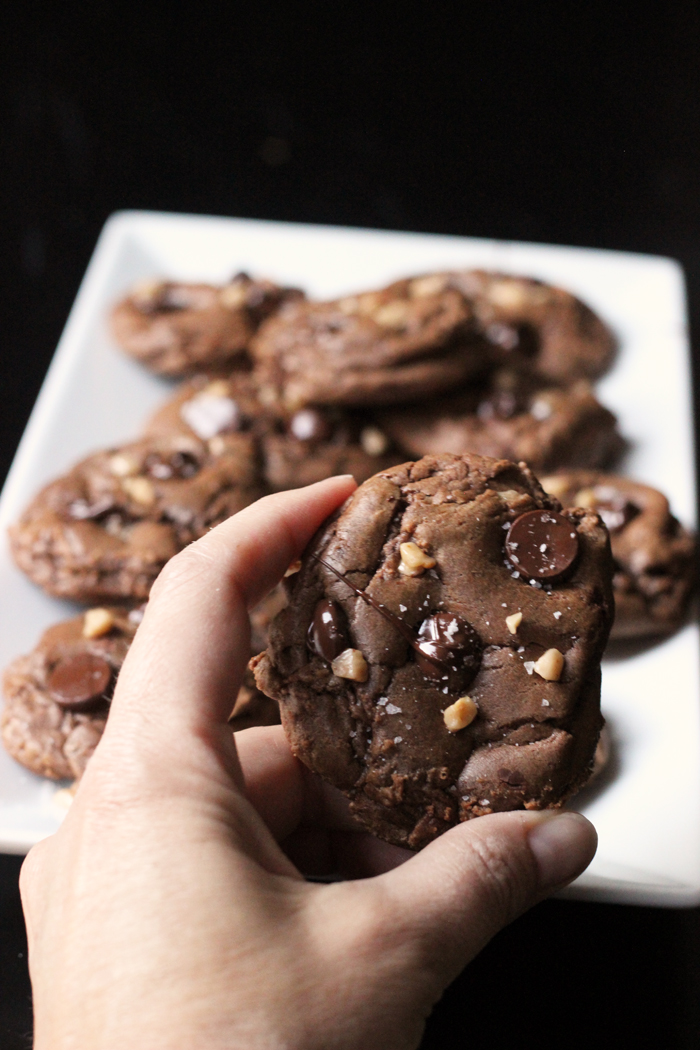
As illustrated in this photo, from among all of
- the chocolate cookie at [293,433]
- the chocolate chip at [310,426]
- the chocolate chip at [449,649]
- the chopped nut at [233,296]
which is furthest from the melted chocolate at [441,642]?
the chopped nut at [233,296]

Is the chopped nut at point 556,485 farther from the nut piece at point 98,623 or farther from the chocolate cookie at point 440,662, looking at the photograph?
the nut piece at point 98,623

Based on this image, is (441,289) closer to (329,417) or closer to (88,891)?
(329,417)

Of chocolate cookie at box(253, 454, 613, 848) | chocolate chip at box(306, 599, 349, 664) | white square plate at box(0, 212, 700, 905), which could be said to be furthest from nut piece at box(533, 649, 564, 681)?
white square plate at box(0, 212, 700, 905)

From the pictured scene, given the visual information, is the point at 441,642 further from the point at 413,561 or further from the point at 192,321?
the point at 192,321

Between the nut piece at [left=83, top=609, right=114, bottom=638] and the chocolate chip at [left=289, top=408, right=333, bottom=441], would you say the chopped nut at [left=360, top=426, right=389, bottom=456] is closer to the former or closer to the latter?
the chocolate chip at [left=289, top=408, right=333, bottom=441]

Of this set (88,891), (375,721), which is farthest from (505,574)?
(88,891)

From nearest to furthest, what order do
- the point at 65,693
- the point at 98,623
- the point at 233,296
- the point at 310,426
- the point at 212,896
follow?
the point at 212,896, the point at 65,693, the point at 98,623, the point at 310,426, the point at 233,296

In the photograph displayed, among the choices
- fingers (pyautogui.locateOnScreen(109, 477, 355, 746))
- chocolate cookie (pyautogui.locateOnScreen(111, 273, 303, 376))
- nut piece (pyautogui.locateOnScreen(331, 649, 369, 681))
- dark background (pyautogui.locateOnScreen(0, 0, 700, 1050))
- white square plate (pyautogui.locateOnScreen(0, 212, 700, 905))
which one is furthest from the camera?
chocolate cookie (pyautogui.locateOnScreen(111, 273, 303, 376))

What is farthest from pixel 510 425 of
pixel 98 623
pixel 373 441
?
pixel 98 623
